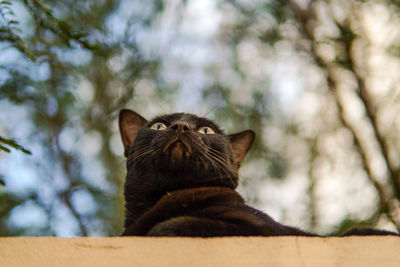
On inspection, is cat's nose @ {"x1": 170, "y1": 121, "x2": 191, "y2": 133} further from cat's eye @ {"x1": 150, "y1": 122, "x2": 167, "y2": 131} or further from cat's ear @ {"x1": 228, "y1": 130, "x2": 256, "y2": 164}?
cat's ear @ {"x1": 228, "y1": 130, "x2": 256, "y2": 164}

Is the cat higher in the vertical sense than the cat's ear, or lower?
lower

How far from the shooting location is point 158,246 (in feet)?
4.85

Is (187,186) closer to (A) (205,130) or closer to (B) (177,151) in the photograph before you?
(B) (177,151)

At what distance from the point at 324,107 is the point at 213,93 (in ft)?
3.66

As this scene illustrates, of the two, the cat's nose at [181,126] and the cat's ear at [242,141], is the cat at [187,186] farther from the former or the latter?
the cat's ear at [242,141]

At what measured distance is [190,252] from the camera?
1.47 meters

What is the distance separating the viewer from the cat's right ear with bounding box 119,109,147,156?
287 centimetres

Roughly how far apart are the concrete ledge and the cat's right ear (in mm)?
1398

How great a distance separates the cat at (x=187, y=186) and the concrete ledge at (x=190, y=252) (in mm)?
145

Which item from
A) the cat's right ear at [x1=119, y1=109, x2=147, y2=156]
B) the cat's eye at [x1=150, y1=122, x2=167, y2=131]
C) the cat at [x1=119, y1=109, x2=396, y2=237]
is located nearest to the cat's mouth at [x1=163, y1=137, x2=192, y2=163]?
the cat at [x1=119, y1=109, x2=396, y2=237]

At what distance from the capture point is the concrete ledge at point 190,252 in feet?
4.74

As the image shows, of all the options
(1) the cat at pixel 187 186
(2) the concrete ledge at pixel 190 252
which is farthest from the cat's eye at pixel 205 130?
(2) the concrete ledge at pixel 190 252

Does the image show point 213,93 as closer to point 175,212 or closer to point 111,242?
point 175,212

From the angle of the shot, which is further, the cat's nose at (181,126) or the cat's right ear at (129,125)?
the cat's right ear at (129,125)
